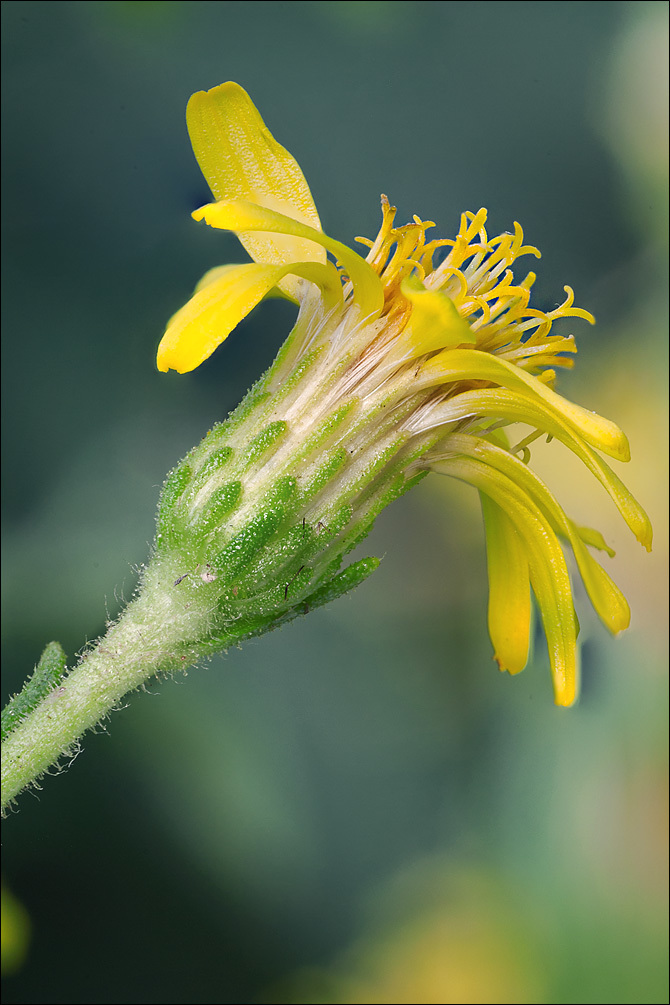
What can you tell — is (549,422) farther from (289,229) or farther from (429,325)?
(289,229)

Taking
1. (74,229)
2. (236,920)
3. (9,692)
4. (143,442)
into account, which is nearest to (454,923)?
(236,920)

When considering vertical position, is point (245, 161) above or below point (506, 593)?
above

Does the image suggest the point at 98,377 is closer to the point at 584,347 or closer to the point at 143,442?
the point at 143,442

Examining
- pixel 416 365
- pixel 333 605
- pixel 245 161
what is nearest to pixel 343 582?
pixel 416 365

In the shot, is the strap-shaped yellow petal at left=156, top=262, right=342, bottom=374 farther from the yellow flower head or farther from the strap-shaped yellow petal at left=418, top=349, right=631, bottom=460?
the strap-shaped yellow petal at left=418, top=349, right=631, bottom=460

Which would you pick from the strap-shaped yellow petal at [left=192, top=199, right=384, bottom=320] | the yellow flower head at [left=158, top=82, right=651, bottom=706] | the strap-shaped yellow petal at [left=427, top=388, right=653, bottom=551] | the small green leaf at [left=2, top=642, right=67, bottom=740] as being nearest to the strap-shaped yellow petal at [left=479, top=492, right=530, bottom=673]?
the yellow flower head at [left=158, top=82, right=651, bottom=706]

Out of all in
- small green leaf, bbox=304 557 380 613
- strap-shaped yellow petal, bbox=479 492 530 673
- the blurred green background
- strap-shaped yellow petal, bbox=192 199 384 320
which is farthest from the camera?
the blurred green background

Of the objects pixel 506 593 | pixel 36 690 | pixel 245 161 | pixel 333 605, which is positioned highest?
pixel 245 161

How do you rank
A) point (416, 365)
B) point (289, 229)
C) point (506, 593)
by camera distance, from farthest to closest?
point (506, 593) < point (416, 365) < point (289, 229)
